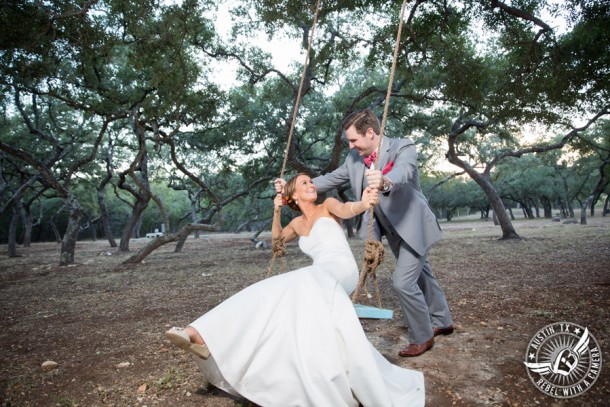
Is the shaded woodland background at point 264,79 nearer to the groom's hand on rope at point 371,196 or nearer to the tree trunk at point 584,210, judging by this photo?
the tree trunk at point 584,210

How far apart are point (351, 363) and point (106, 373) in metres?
2.34

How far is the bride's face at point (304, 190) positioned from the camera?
11.7 ft

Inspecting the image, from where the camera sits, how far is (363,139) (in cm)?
340

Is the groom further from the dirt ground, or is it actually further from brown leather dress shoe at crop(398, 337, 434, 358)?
the dirt ground

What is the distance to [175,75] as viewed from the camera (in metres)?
9.87

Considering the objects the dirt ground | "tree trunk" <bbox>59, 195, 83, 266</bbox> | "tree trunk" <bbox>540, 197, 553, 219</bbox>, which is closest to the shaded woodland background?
"tree trunk" <bbox>59, 195, 83, 266</bbox>

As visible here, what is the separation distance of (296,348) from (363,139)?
1832mm

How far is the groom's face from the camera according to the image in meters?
3.39

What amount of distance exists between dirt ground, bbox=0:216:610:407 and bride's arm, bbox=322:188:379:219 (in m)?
1.32

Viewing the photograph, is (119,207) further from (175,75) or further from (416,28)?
(416,28)

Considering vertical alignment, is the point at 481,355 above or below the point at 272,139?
below

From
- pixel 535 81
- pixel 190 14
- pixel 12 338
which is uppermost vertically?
pixel 190 14

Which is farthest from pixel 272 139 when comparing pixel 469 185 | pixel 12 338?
pixel 469 185

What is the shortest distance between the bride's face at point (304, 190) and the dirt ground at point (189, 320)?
5.15 feet
